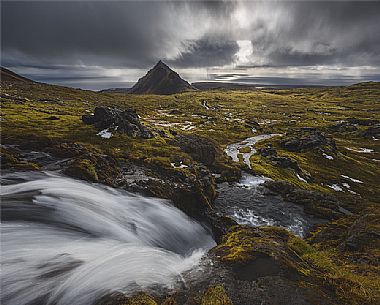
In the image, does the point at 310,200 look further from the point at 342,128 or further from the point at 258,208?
the point at 342,128

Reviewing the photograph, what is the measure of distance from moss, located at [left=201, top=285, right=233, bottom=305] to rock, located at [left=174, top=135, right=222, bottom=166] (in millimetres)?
37704

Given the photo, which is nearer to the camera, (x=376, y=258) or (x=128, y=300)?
(x=128, y=300)

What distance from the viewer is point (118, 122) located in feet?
190

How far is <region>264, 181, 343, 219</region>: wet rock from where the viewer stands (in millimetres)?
38781

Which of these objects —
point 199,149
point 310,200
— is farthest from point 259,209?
point 199,149

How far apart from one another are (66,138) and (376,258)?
162 feet

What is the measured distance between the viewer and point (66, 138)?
162 ft

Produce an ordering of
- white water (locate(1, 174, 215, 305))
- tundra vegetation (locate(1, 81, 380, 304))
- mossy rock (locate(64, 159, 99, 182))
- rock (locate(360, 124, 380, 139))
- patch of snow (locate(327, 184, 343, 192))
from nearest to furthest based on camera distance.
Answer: white water (locate(1, 174, 215, 305)) → tundra vegetation (locate(1, 81, 380, 304)) → mossy rock (locate(64, 159, 99, 182)) → patch of snow (locate(327, 184, 343, 192)) → rock (locate(360, 124, 380, 139))

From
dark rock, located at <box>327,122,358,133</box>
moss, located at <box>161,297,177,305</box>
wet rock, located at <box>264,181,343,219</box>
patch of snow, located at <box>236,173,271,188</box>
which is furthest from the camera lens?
dark rock, located at <box>327,122,358,133</box>

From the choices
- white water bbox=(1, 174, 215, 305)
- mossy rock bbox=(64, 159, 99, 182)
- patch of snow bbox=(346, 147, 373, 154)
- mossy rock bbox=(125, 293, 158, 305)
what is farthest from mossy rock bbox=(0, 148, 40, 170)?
patch of snow bbox=(346, 147, 373, 154)

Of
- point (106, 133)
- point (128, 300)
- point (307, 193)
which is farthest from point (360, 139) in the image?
point (128, 300)

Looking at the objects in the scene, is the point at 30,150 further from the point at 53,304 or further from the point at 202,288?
the point at 202,288

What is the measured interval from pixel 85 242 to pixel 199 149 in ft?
123

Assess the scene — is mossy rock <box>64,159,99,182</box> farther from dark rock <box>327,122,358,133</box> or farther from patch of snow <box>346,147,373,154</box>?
dark rock <box>327,122,358,133</box>
